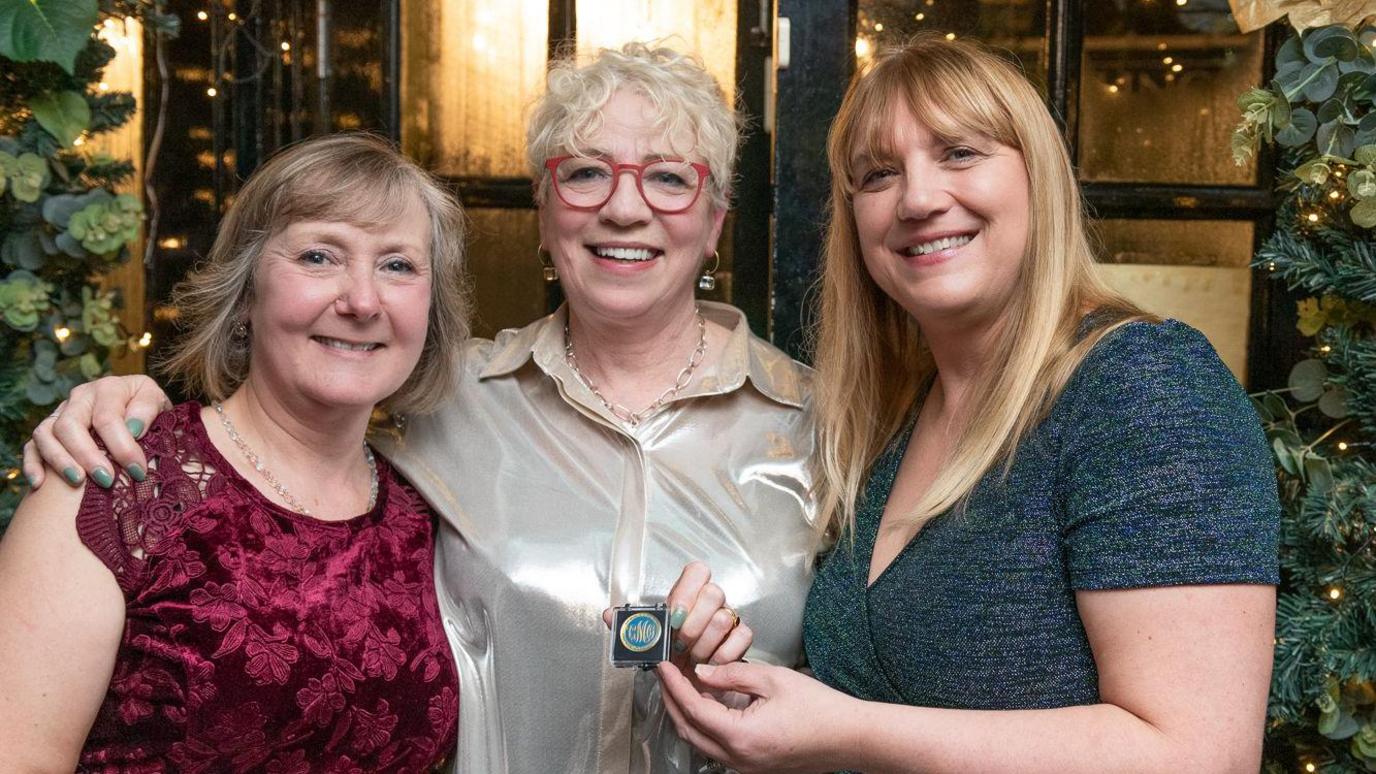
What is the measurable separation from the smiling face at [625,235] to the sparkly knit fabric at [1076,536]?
24.5 inches

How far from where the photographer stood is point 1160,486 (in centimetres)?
144

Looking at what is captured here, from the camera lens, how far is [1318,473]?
6.39 feet

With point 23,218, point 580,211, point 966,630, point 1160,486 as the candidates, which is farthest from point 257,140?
point 1160,486

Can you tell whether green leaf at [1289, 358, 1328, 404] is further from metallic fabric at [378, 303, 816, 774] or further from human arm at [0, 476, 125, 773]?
human arm at [0, 476, 125, 773]

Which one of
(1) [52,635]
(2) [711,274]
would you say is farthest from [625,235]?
(1) [52,635]

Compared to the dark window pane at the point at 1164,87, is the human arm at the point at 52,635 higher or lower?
lower

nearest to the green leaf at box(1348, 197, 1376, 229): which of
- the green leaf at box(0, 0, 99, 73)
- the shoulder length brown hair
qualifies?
the shoulder length brown hair

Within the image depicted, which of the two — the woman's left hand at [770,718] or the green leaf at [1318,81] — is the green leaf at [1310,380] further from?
the woman's left hand at [770,718]

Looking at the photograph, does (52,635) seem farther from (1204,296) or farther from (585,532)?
(1204,296)

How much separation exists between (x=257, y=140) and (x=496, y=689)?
50.1 inches

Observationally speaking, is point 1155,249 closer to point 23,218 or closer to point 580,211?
point 580,211

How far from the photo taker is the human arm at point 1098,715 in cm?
141

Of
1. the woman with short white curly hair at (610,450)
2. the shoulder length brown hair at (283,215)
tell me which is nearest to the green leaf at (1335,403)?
the woman with short white curly hair at (610,450)

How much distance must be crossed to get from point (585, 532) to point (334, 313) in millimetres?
518
